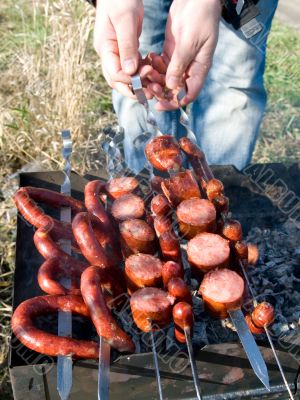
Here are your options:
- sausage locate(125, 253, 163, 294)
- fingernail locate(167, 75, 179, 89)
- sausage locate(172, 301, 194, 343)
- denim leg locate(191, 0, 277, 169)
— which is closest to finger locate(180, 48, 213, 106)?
fingernail locate(167, 75, 179, 89)

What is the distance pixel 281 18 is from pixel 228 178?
14.0 feet

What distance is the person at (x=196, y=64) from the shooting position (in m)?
2.20

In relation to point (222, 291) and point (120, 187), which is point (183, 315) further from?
point (120, 187)

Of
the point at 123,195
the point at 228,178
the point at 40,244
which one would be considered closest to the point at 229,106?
the point at 228,178

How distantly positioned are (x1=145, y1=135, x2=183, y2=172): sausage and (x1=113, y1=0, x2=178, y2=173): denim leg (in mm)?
644

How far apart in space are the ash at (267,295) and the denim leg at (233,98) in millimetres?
956

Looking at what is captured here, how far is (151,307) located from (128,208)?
52cm

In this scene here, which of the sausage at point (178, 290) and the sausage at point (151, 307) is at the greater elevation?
the sausage at point (178, 290)

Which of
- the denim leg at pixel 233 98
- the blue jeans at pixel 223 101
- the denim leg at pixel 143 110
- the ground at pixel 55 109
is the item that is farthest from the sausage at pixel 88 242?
the denim leg at pixel 233 98

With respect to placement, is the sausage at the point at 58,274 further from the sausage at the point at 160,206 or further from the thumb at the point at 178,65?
the thumb at the point at 178,65

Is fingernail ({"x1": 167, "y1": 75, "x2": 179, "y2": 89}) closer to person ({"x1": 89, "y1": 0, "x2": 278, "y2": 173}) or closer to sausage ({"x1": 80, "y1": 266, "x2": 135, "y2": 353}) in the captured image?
person ({"x1": 89, "y1": 0, "x2": 278, "y2": 173})

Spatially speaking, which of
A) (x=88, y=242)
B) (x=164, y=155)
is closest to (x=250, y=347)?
(x=88, y=242)

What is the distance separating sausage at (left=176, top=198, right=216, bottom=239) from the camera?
1.88 metres

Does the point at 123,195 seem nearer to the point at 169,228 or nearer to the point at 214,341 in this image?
the point at 169,228
